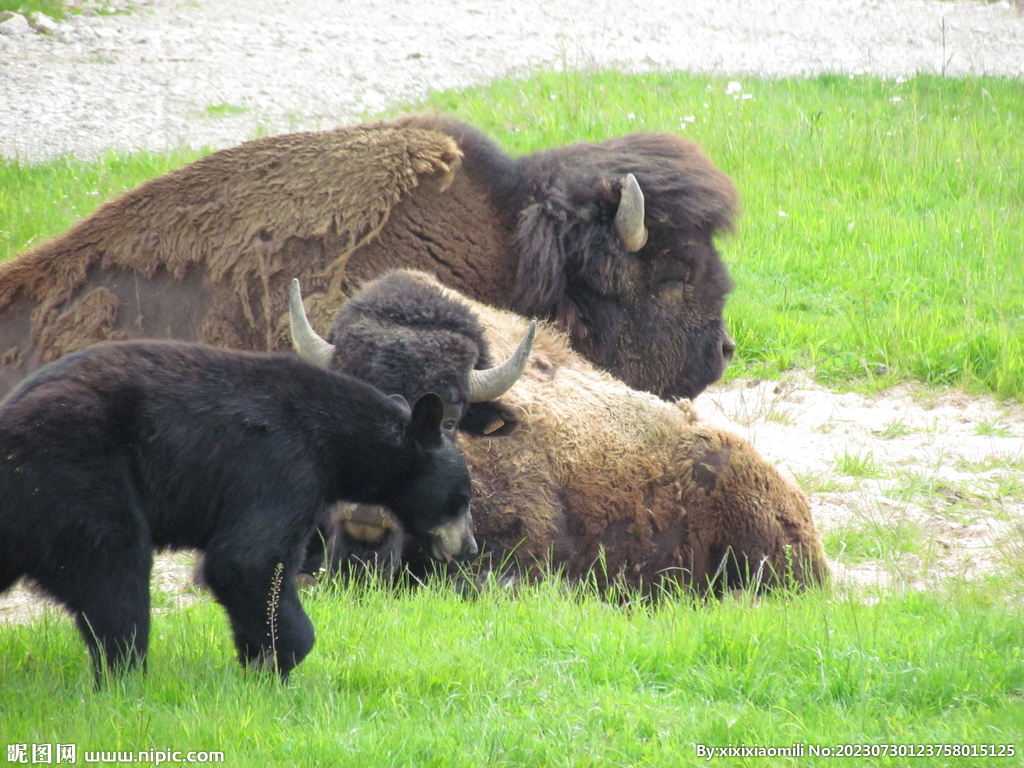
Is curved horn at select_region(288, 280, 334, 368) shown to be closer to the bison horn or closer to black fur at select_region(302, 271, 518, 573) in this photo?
black fur at select_region(302, 271, 518, 573)

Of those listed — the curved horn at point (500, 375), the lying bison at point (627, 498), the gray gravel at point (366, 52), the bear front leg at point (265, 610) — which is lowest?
the lying bison at point (627, 498)

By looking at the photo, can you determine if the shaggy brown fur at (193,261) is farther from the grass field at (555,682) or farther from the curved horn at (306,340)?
the grass field at (555,682)

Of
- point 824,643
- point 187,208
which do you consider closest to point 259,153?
point 187,208

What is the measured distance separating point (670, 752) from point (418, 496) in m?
1.34

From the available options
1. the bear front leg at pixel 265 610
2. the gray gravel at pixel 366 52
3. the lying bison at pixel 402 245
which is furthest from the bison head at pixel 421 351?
the gray gravel at pixel 366 52

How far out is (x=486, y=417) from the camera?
5375 millimetres

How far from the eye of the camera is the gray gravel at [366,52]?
45.2 ft

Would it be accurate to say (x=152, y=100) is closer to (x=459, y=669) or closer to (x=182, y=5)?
(x=182, y=5)

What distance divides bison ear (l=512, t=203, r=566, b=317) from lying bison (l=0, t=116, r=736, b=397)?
1 centimetres

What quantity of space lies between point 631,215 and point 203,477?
4.25m

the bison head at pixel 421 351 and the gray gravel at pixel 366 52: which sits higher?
the gray gravel at pixel 366 52

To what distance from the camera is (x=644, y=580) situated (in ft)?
18.6

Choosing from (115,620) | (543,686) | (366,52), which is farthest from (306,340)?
(366,52)

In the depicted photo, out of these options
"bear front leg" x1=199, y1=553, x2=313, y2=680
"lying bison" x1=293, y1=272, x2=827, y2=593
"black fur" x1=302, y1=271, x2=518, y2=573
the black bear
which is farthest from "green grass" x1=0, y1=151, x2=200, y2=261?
"bear front leg" x1=199, y1=553, x2=313, y2=680
